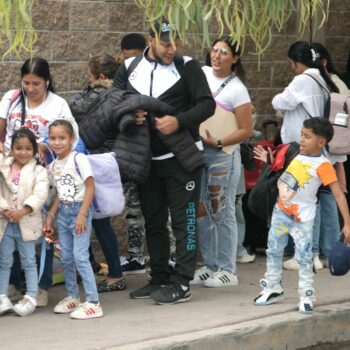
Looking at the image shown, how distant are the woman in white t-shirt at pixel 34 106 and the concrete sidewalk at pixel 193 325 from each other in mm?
1220

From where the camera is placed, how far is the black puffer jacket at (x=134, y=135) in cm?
772

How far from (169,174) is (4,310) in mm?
1446

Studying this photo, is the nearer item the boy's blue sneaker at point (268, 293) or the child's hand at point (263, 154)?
the boy's blue sneaker at point (268, 293)

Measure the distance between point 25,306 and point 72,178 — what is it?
923 millimetres

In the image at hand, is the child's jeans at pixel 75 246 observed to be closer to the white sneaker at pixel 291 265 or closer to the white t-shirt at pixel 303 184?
the white t-shirt at pixel 303 184

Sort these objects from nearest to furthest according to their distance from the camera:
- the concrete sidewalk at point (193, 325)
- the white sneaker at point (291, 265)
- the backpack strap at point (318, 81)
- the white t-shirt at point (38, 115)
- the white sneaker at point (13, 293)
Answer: the concrete sidewalk at point (193, 325) → the white t-shirt at point (38, 115) → the white sneaker at point (13, 293) → the backpack strap at point (318, 81) → the white sneaker at point (291, 265)

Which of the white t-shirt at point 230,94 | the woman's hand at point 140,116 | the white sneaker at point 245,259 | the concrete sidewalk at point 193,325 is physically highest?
the white t-shirt at point 230,94

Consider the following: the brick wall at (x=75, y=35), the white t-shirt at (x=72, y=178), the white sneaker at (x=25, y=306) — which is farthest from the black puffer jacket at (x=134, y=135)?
the brick wall at (x=75, y=35)

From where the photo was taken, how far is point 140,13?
9555mm

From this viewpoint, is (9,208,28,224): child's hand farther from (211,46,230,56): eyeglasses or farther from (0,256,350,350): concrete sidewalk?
(211,46,230,56): eyeglasses

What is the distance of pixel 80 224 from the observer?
24.5 ft

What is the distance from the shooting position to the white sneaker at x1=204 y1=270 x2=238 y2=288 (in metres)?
8.63

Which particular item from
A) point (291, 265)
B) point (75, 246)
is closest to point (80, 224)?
point (75, 246)

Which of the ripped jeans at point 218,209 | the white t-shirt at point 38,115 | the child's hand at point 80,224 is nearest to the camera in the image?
the child's hand at point 80,224
